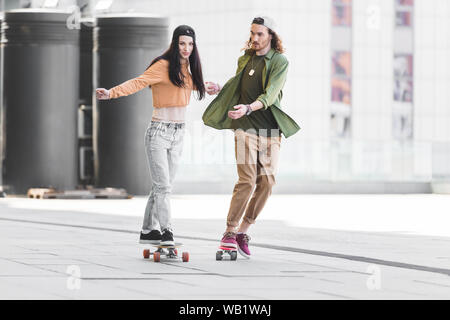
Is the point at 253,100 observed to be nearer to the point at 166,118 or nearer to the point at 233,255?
the point at 166,118

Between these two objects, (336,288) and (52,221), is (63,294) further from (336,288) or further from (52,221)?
(52,221)

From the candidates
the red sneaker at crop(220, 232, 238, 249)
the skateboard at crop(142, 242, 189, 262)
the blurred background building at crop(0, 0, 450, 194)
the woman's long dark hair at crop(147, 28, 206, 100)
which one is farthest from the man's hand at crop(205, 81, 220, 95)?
the blurred background building at crop(0, 0, 450, 194)

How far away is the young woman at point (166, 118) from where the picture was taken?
9305 millimetres

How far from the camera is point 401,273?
8.55 m

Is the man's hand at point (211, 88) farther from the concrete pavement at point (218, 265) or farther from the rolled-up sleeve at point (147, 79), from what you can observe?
the concrete pavement at point (218, 265)

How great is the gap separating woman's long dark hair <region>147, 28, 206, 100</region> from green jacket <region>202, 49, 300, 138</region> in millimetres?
185

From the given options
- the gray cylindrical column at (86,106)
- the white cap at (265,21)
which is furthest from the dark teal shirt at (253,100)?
the gray cylindrical column at (86,106)

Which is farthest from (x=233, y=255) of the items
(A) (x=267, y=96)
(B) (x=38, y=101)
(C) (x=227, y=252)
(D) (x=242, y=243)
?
(B) (x=38, y=101)

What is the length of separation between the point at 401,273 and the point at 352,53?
35129mm

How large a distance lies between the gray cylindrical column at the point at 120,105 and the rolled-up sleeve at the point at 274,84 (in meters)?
15.6

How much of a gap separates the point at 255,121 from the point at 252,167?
0.38 m

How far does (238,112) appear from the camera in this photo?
888 centimetres

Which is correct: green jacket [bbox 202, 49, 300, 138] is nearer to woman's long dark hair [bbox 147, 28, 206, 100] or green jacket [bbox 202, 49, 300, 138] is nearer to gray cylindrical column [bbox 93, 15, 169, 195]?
woman's long dark hair [bbox 147, 28, 206, 100]
